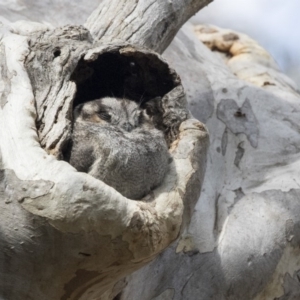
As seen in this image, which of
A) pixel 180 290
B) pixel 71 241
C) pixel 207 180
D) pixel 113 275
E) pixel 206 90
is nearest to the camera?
pixel 71 241

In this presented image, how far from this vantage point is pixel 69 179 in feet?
3.94

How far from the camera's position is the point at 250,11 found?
14.1 feet

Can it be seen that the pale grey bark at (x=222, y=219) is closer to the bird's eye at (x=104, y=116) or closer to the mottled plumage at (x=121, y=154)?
the mottled plumage at (x=121, y=154)

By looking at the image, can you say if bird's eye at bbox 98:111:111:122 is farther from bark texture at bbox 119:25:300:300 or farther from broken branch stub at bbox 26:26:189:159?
bark texture at bbox 119:25:300:300

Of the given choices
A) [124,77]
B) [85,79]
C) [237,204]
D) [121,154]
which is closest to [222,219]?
[237,204]

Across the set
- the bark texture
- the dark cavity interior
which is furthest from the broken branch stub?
the bark texture

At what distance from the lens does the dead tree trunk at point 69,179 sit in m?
1.22

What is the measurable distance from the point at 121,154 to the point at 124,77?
0.39m

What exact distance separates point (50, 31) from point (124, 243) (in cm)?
59

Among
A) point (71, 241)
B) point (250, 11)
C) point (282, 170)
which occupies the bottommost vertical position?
point (250, 11)

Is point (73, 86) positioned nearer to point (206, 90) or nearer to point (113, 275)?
point (113, 275)

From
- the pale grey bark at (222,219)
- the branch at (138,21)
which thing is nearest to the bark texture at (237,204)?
the pale grey bark at (222,219)

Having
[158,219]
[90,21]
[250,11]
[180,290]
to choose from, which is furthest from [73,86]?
[250,11]

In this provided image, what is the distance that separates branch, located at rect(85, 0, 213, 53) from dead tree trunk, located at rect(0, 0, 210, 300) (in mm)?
211
